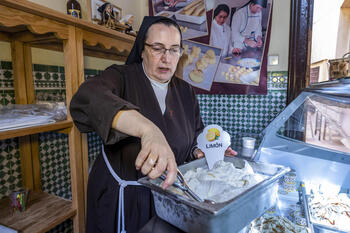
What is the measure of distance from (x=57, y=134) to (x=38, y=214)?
58 centimetres

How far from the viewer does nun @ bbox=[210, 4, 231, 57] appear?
205 centimetres

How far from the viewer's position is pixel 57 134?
1.62 meters

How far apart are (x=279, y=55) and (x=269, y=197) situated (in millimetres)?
1620

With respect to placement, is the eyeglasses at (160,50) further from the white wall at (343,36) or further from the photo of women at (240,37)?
the white wall at (343,36)

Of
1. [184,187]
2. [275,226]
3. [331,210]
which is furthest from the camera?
[331,210]

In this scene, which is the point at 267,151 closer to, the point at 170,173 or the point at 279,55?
the point at 170,173

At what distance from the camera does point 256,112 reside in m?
2.06

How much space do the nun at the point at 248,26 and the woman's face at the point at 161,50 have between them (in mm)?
1099

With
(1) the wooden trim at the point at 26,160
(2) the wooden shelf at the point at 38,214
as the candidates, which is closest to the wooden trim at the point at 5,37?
(1) the wooden trim at the point at 26,160

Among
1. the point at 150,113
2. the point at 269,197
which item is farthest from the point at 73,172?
the point at 269,197

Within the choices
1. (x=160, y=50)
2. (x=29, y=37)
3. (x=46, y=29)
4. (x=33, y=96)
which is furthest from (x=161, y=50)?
(x=33, y=96)

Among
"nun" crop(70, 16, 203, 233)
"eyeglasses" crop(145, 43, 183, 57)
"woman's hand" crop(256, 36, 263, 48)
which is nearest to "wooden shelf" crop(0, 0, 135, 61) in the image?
"nun" crop(70, 16, 203, 233)

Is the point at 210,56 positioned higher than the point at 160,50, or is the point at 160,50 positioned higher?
the point at 210,56

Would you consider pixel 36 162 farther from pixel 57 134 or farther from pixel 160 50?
pixel 160 50
